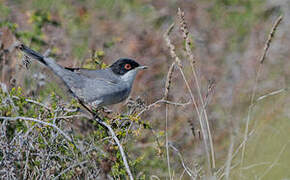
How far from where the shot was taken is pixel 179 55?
6.75m

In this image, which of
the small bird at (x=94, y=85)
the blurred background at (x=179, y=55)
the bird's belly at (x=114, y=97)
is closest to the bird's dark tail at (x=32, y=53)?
the blurred background at (x=179, y=55)

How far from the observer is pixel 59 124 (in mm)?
Result: 3297

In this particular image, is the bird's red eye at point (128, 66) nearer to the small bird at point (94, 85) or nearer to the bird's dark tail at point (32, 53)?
the small bird at point (94, 85)

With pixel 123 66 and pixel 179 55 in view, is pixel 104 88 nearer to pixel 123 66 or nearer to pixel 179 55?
pixel 123 66

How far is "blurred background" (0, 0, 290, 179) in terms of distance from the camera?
4348 millimetres

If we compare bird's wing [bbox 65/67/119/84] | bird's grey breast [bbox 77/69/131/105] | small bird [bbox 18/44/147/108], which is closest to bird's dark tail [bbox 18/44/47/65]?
small bird [bbox 18/44/147/108]

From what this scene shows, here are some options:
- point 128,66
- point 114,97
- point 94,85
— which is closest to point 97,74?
point 94,85

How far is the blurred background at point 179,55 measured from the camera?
14.3 feet

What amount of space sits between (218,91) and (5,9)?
3054 millimetres

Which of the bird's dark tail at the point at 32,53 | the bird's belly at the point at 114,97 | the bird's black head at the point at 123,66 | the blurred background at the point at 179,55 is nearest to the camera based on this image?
the bird's dark tail at the point at 32,53

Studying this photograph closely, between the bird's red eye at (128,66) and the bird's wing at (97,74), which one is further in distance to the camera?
the bird's red eye at (128,66)

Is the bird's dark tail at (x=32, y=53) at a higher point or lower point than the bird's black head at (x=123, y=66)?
higher

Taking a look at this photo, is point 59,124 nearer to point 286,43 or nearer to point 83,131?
point 83,131

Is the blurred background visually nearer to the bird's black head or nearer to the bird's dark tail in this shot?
the bird's dark tail
